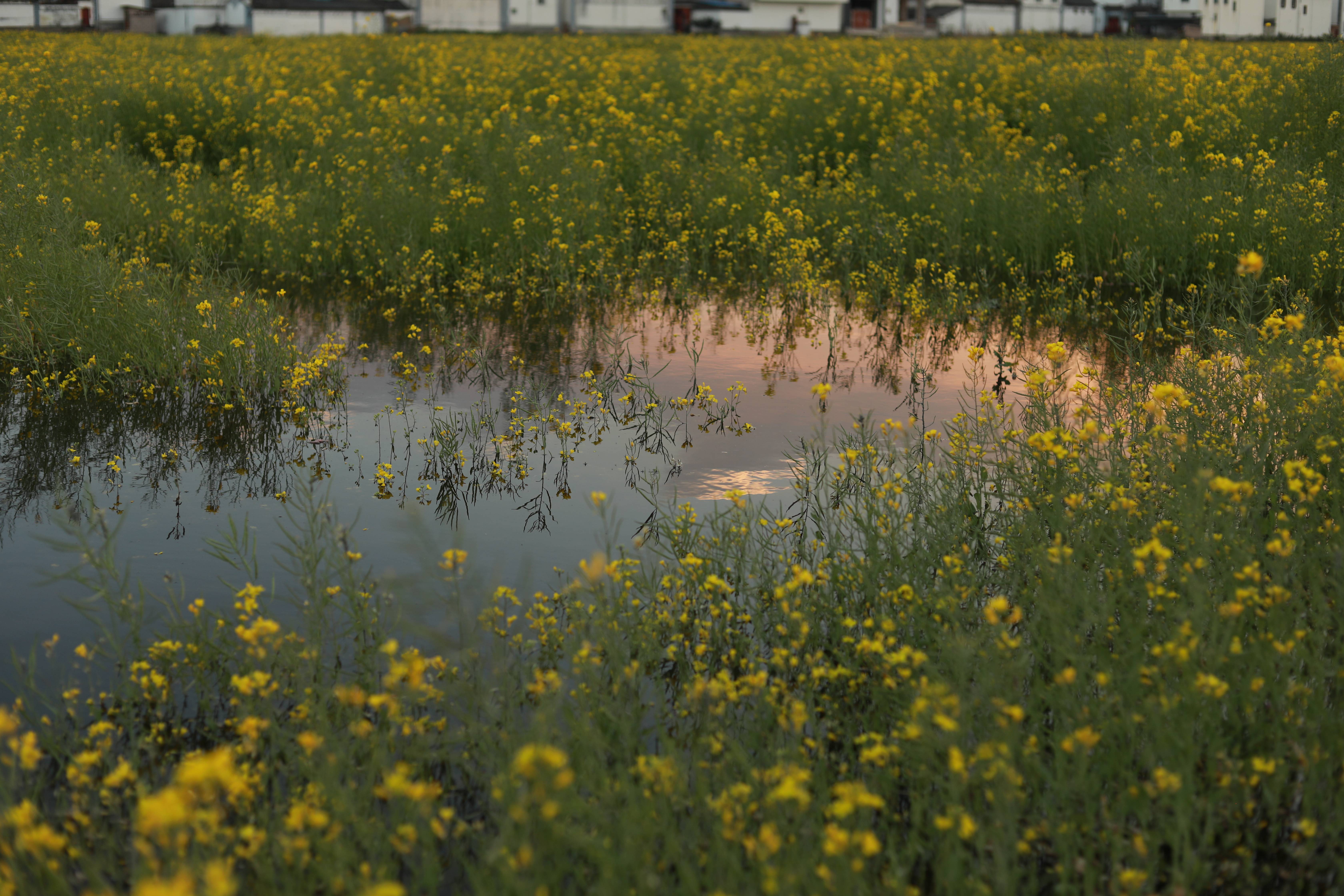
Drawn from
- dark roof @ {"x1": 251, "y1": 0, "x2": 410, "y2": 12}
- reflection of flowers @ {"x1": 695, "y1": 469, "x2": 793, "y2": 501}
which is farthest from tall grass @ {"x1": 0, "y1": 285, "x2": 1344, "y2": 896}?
dark roof @ {"x1": 251, "y1": 0, "x2": 410, "y2": 12}

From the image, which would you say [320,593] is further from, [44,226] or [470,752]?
[44,226]

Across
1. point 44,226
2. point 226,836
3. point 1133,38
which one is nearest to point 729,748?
point 226,836

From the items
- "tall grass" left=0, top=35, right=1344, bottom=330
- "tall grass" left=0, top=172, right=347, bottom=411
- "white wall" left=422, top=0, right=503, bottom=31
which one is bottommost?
"tall grass" left=0, top=172, right=347, bottom=411

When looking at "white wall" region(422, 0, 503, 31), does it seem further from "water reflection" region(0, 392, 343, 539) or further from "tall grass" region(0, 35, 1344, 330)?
"water reflection" region(0, 392, 343, 539)

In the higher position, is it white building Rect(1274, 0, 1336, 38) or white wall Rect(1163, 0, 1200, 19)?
white wall Rect(1163, 0, 1200, 19)

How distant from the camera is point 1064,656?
10.4 ft

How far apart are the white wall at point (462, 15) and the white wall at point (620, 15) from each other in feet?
11.3

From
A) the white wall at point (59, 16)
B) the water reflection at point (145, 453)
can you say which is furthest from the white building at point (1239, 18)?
the water reflection at point (145, 453)

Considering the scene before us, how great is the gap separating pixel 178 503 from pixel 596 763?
3.03 metres

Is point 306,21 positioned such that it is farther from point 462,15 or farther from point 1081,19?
point 1081,19

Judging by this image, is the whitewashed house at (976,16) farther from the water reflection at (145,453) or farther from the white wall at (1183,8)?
the water reflection at (145,453)

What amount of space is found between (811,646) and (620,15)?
2331 inches

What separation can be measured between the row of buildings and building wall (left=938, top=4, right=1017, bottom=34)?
6 centimetres

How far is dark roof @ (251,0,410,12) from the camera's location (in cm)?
5222
